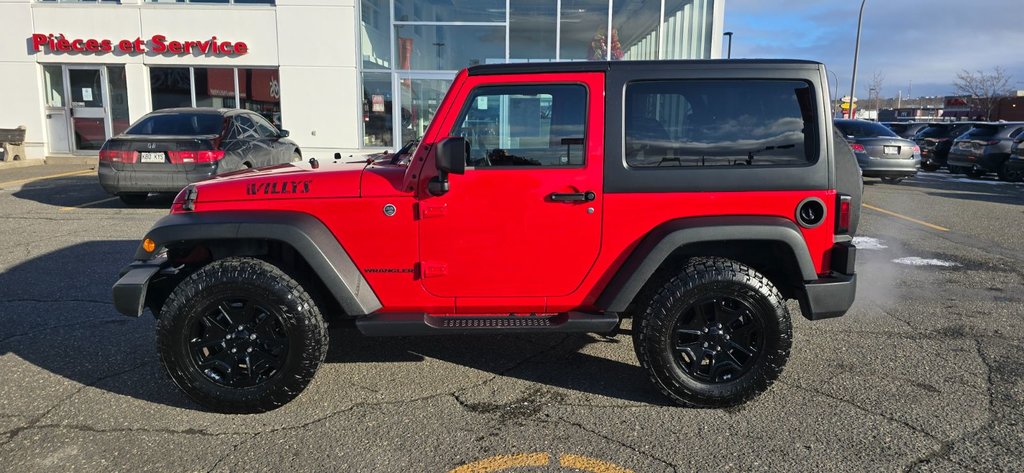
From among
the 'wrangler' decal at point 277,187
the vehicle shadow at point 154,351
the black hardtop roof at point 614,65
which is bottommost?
the vehicle shadow at point 154,351

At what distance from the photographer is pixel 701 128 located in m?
3.49

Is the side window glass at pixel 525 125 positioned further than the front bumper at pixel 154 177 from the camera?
No

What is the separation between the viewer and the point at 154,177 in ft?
30.0

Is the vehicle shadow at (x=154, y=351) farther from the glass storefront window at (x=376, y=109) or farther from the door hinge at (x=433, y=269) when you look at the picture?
the glass storefront window at (x=376, y=109)

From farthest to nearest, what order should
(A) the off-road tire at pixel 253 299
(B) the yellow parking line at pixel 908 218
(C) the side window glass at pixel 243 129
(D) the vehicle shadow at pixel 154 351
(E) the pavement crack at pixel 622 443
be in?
(C) the side window glass at pixel 243 129, (B) the yellow parking line at pixel 908 218, (D) the vehicle shadow at pixel 154 351, (A) the off-road tire at pixel 253 299, (E) the pavement crack at pixel 622 443

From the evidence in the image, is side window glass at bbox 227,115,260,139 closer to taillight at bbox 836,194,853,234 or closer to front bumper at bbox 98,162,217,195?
front bumper at bbox 98,162,217,195

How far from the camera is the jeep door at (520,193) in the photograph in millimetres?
3414

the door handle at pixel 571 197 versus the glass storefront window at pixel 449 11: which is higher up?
the glass storefront window at pixel 449 11

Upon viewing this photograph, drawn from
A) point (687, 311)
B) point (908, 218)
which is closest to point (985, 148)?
point (908, 218)

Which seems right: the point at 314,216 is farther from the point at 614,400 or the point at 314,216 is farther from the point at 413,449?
the point at 614,400

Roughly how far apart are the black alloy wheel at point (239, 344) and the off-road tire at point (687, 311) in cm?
188

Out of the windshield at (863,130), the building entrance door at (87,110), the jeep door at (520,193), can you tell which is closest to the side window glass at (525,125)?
the jeep door at (520,193)

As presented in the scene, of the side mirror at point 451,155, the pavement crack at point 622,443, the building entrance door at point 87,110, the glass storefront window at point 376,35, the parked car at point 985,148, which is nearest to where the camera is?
the pavement crack at point 622,443

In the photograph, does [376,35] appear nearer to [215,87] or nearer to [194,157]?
[215,87]
